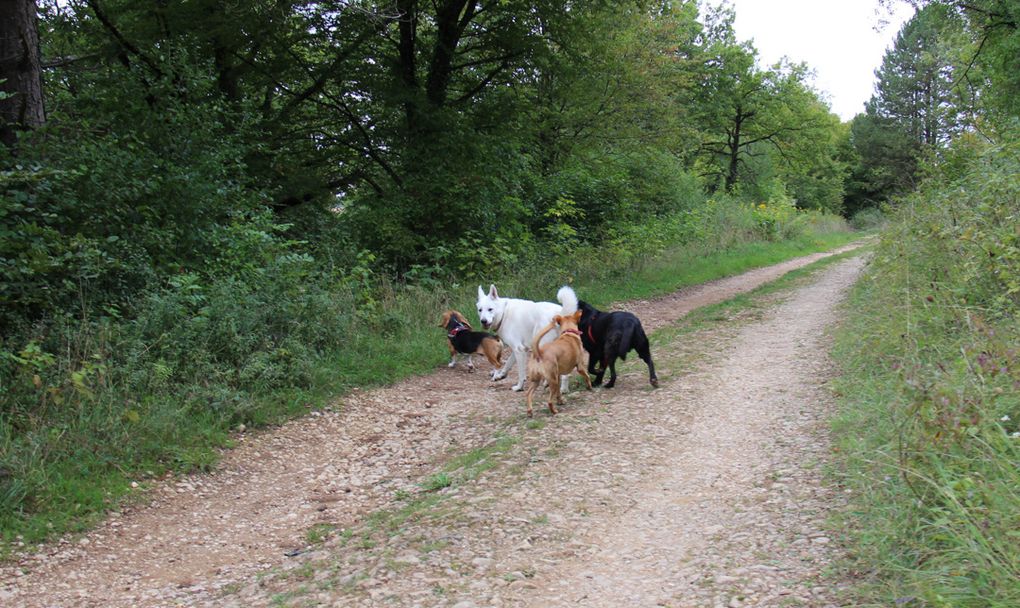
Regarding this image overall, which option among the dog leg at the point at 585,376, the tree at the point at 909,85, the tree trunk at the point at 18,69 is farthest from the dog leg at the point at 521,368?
the tree at the point at 909,85

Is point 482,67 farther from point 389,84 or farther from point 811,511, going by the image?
point 811,511

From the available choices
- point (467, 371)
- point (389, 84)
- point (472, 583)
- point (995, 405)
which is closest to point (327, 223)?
point (389, 84)

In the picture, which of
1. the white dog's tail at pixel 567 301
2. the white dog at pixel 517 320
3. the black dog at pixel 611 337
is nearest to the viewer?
the white dog's tail at pixel 567 301

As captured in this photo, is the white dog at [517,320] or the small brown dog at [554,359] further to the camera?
the white dog at [517,320]

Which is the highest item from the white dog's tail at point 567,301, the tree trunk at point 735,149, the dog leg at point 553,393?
the tree trunk at point 735,149

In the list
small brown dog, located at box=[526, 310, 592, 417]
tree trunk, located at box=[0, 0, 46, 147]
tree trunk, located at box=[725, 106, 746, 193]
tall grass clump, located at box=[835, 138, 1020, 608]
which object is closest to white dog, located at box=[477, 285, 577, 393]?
small brown dog, located at box=[526, 310, 592, 417]

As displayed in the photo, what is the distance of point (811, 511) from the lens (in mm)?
4297

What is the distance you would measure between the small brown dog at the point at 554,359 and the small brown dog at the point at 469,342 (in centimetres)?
188

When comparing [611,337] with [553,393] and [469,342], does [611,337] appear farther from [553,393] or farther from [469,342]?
[469,342]

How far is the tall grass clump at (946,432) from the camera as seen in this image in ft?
9.81

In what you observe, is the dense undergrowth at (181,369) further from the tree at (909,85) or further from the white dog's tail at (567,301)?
the tree at (909,85)

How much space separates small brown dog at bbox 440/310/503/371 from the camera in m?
9.35

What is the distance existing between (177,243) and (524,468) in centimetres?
621

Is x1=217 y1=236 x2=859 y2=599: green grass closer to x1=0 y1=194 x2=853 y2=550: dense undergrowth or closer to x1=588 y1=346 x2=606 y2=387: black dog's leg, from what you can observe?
x1=588 y1=346 x2=606 y2=387: black dog's leg
